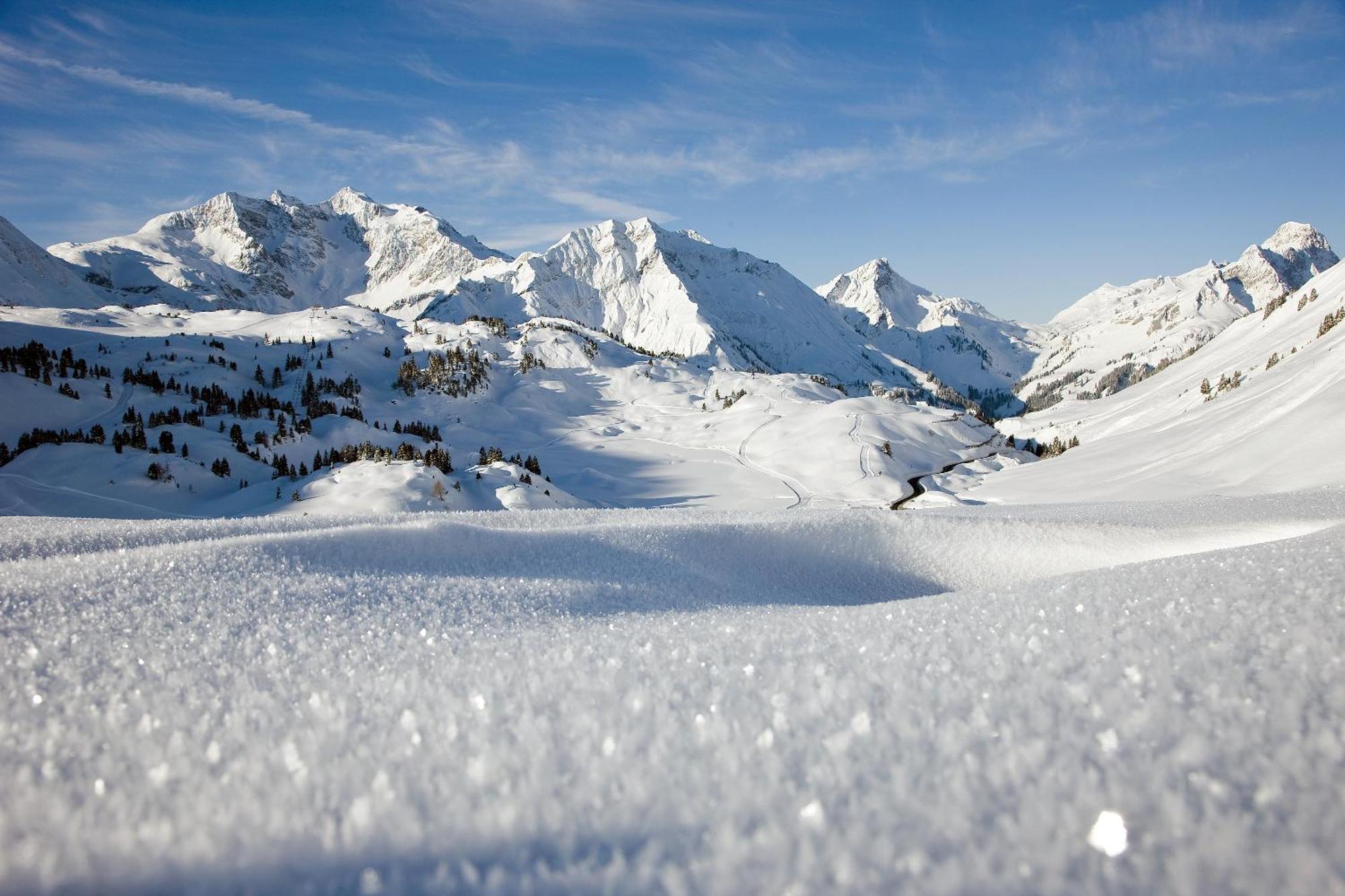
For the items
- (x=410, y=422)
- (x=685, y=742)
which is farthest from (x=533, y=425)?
(x=685, y=742)

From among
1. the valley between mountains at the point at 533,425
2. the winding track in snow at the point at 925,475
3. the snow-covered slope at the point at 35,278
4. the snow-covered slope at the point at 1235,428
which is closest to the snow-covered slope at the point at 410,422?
the valley between mountains at the point at 533,425

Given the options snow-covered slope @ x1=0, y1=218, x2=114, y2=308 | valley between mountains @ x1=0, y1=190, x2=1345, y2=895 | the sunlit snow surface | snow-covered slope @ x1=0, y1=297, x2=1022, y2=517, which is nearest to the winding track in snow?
snow-covered slope @ x1=0, y1=297, x2=1022, y2=517

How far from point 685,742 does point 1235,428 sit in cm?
2087

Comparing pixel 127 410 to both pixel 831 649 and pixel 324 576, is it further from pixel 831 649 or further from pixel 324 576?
pixel 831 649

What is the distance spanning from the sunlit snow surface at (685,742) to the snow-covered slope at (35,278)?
531 feet

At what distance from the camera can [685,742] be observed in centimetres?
153

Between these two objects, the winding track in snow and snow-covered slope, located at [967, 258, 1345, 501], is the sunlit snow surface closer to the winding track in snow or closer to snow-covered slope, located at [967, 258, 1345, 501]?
snow-covered slope, located at [967, 258, 1345, 501]

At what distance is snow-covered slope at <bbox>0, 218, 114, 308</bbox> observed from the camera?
376 feet

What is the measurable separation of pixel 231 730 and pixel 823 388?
61.6 m

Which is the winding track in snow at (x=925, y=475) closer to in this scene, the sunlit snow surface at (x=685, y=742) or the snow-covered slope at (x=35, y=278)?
the sunlit snow surface at (x=685, y=742)

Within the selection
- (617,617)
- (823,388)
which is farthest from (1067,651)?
(823,388)

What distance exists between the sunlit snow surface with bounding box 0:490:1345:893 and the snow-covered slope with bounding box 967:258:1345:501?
26.4ft

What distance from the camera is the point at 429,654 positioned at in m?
2.10

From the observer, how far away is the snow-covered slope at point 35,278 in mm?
114688
